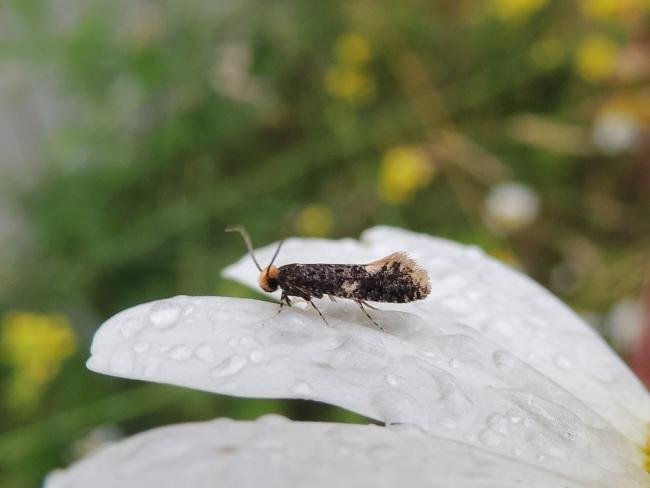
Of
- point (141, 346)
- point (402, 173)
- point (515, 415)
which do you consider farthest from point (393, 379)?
point (402, 173)

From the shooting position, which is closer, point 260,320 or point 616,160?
point 260,320

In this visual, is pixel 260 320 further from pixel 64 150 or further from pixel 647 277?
pixel 64 150

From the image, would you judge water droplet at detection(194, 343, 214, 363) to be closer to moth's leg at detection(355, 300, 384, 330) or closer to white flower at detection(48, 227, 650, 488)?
white flower at detection(48, 227, 650, 488)

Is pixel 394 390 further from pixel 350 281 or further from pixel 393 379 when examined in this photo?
pixel 350 281

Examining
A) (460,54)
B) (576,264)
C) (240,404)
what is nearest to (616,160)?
(576,264)

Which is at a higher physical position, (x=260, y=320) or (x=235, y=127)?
(x=235, y=127)
